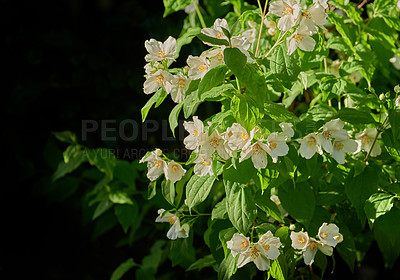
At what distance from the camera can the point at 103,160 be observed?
79.4 inches

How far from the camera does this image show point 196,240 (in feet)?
7.66

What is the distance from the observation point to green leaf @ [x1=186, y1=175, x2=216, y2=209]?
1.39 meters

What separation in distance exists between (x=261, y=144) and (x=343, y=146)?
29cm

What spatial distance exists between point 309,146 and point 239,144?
239 mm

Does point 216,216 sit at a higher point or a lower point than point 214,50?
lower

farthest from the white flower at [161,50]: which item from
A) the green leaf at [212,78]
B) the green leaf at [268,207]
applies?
the green leaf at [268,207]

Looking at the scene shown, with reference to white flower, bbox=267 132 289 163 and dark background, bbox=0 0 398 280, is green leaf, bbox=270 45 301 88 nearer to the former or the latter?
white flower, bbox=267 132 289 163

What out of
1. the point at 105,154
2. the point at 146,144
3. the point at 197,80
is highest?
the point at 197,80

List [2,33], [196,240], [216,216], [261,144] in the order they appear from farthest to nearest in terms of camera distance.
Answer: [2,33]
[196,240]
[216,216]
[261,144]

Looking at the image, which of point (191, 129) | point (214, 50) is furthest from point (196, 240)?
point (214, 50)

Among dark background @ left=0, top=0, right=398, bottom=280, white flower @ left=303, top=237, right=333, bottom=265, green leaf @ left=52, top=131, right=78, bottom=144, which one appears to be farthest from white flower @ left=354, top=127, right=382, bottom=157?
dark background @ left=0, top=0, right=398, bottom=280

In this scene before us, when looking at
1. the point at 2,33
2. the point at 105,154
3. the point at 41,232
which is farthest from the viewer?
the point at 41,232

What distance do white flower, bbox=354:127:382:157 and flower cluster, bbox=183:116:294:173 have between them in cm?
32

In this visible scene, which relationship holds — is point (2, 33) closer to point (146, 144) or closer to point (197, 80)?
point (146, 144)
